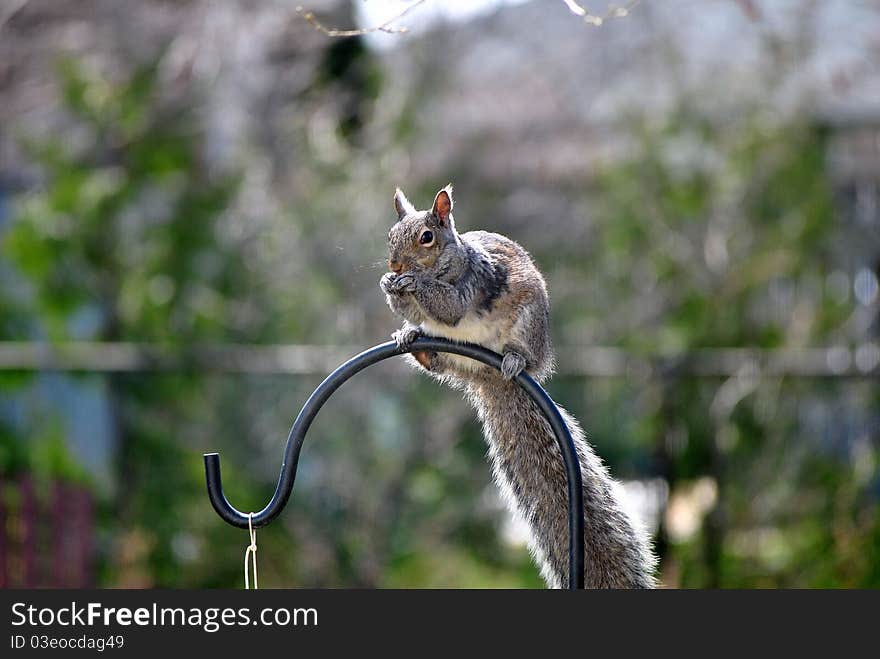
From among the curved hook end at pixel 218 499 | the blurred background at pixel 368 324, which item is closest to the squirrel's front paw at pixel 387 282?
the curved hook end at pixel 218 499

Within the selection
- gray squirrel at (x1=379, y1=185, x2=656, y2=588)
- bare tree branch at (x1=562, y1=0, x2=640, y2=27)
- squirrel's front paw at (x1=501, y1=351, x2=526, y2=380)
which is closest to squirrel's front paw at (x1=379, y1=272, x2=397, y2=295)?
gray squirrel at (x1=379, y1=185, x2=656, y2=588)

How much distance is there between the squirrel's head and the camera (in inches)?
73.8

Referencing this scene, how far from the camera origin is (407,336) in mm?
1891

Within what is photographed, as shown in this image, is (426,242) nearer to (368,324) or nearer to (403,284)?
(403,284)

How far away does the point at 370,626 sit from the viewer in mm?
1427

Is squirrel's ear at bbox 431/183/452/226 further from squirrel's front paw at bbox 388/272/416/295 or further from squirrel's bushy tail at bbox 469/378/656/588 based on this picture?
squirrel's bushy tail at bbox 469/378/656/588

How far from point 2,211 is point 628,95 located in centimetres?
391

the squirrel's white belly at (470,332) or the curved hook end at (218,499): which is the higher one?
the squirrel's white belly at (470,332)

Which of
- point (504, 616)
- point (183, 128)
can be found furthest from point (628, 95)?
point (504, 616)

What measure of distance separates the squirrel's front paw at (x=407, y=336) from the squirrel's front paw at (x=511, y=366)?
0.53 ft

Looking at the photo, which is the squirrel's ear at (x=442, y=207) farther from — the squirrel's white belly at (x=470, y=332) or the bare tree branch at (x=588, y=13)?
the bare tree branch at (x=588, y=13)

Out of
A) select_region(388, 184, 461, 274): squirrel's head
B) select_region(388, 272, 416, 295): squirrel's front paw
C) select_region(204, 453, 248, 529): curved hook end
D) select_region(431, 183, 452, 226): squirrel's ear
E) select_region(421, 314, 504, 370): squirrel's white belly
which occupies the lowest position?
select_region(204, 453, 248, 529): curved hook end

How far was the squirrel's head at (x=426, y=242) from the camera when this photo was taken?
73.8 inches

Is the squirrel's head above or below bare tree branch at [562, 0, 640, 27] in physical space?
below
